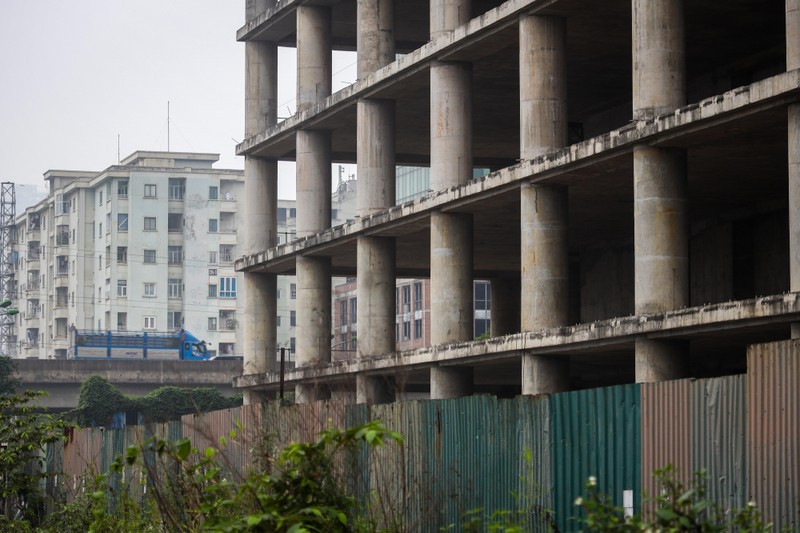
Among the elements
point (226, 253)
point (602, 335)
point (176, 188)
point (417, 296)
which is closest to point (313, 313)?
point (602, 335)

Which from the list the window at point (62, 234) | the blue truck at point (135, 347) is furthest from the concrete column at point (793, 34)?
the window at point (62, 234)

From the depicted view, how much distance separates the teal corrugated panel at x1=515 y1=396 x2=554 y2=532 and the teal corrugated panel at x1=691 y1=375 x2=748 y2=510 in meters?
2.17

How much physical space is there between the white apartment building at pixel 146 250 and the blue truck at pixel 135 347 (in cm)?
2716

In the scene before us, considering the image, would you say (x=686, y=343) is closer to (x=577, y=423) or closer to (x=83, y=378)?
(x=577, y=423)

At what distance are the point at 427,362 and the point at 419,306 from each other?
70.5 metres

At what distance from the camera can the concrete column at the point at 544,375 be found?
30.2 metres

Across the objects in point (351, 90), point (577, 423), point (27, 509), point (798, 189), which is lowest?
point (27, 509)

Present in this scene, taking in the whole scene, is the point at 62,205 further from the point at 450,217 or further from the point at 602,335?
the point at 602,335

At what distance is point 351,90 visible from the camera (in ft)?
124

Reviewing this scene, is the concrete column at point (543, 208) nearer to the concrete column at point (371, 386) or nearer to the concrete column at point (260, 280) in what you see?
the concrete column at point (371, 386)

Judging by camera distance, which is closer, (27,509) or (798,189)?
(798,189)

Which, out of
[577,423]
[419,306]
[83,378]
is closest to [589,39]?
[577,423]

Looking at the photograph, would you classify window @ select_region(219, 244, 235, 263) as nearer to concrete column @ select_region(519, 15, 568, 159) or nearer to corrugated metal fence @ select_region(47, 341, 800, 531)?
concrete column @ select_region(519, 15, 568, 159)

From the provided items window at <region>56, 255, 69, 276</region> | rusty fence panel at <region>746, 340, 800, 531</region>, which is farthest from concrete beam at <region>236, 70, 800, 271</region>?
window at <region>56, 255, 69, 276</region>
